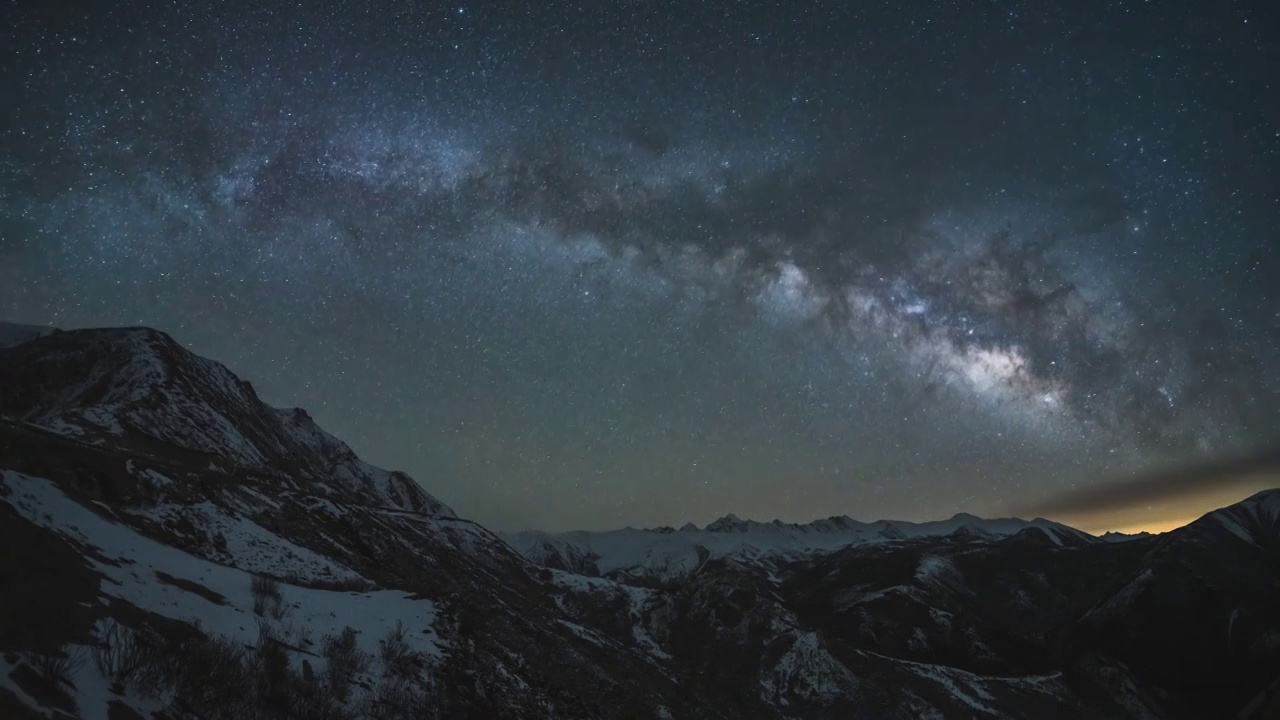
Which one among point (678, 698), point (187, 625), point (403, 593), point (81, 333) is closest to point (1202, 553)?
point (678, 698)

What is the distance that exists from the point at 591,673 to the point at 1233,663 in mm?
99245

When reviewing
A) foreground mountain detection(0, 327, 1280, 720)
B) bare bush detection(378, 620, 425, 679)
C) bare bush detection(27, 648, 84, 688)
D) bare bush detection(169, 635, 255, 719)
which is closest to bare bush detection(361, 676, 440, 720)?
foreground mountain detection(0, 327, 1280, 720)

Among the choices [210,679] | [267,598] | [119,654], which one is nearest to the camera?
[119,654]

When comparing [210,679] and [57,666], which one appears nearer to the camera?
[57,666]

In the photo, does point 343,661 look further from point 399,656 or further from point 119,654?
point 119,654

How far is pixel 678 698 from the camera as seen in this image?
50125 millimetres

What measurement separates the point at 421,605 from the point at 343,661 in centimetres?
795

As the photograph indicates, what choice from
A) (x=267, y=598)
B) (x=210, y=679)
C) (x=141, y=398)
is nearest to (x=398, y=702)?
(x=210, y=679)

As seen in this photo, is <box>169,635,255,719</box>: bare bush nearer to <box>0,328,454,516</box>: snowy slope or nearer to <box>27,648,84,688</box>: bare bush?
<box>27,648,84,688</box>: bare bush

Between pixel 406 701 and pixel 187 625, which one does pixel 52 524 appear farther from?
pixel 406 701

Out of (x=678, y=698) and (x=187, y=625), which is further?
(x=678, y=698)

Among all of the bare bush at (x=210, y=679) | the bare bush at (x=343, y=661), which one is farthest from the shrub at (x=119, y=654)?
the bare bush at (x=343, y=661)

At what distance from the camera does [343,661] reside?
16719 millimetres

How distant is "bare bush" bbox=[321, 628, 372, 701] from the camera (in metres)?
15.3
